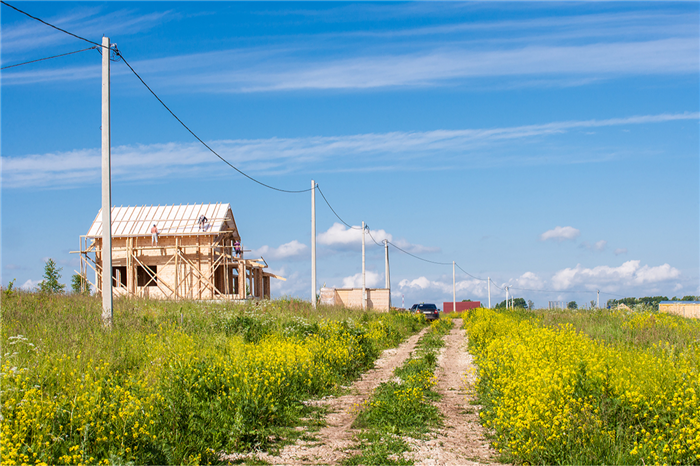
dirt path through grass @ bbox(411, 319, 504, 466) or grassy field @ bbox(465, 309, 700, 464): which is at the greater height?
grassy field @ bbox(465, 309, 700, 464)

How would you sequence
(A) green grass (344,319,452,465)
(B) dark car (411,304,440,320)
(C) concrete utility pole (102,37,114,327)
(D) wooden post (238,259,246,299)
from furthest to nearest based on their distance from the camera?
(B) dark car (411,304,440,320) < (D) wooden post (238,259,246,299) < (C) concrete utility pole (102,37,114,327) < (A) green grass (344,319,452,465)

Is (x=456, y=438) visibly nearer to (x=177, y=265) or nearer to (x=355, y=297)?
(x=177, y=265)

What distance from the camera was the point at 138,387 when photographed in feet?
24.7

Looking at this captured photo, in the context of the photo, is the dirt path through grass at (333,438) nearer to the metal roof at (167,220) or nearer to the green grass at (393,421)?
the green grass at (393,421)

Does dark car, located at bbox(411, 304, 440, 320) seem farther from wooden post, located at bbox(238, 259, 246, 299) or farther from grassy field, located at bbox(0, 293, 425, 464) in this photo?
grassy field, located at bbox(0, 293, 425, 464)

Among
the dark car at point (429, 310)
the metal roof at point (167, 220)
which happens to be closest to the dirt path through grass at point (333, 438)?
the metal roof at point (167, 220)

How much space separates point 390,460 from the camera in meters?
6.70

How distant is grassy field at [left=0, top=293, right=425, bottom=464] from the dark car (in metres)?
31.5

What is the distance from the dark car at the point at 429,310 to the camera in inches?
1757

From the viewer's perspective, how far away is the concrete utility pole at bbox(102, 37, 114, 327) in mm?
11742

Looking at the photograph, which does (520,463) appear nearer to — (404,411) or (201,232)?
(404,411)

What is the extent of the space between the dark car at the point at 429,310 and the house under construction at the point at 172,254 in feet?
55.6

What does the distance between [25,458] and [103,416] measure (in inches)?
44.4

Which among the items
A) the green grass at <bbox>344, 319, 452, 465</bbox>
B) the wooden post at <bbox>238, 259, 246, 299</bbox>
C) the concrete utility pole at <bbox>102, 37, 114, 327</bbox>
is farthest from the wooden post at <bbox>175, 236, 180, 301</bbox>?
the green grass at <bbox>344, 319, 452, 465</bbox>
